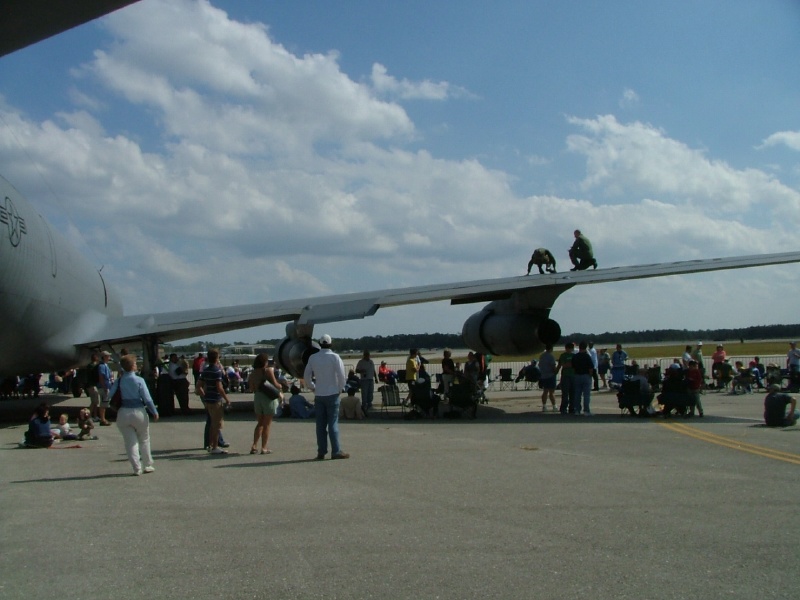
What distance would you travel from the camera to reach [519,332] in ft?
56.0

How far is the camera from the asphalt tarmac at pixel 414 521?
4832mm

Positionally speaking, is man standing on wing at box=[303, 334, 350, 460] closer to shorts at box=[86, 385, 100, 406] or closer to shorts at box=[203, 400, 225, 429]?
shorts at box=[203, 400, 225, 429]

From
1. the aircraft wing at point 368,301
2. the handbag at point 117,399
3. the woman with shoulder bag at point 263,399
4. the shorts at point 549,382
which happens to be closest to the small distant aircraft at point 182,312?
the aircraft wing at point 368,301

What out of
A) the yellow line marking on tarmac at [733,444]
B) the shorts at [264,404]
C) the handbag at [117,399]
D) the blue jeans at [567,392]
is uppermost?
the handbag at [117,399]

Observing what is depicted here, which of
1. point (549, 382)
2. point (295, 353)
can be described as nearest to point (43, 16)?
point (295, 353)

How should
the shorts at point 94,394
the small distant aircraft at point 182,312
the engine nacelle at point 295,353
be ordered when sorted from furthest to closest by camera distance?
the engine nacelle at point 295,353 < the shorts at point 94,394 < the small distant aircraft at point 182,312

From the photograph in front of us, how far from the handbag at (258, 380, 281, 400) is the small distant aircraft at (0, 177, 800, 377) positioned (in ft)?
12.5

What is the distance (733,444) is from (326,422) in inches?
235

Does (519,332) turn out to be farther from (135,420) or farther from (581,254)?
(135,420)

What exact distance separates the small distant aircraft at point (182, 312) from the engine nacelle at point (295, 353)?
2 centimetres

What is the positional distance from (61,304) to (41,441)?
6.16 meters

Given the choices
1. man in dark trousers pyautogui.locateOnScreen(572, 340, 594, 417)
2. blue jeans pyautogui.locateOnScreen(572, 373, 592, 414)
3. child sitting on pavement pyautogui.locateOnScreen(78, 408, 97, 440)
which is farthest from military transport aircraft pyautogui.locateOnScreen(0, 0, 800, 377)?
child sitting on pavement pyautogui.locateOnScreen(78, 408, 97, 440)

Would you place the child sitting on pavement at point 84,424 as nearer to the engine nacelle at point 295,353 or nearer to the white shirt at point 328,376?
the white shirt at point 328,376

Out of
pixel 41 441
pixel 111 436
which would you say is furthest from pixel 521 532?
pixel 111 436
